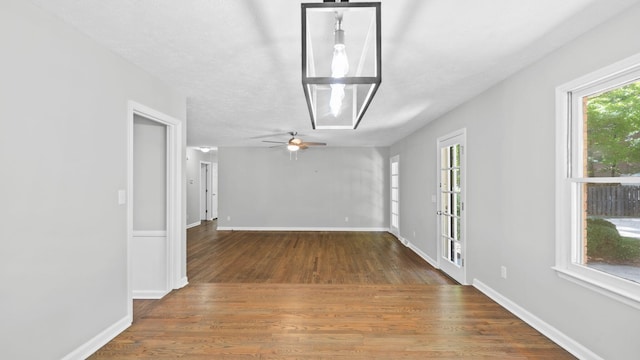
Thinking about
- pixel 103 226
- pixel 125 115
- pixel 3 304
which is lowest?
pixel 3 304

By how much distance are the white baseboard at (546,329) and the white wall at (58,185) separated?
3549mm

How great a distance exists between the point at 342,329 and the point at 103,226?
6.94 feet

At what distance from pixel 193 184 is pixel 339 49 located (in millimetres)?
8400

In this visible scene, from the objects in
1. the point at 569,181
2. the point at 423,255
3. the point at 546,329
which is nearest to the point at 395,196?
the point at 423,255

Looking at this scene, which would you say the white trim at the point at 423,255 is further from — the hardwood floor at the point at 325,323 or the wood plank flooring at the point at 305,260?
the hardwood floor at the point at 325,323

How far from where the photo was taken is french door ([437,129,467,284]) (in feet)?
12.4

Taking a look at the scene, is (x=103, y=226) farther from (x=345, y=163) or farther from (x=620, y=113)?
(x=345, y=163)

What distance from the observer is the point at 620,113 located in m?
1.88

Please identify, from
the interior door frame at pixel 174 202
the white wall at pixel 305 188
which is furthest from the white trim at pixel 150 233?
the white wall at pixel 305 188

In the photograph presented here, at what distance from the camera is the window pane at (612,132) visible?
1800 millimetres

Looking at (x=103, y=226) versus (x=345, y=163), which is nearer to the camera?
(x=103, y=226)

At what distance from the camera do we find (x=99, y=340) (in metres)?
2.19

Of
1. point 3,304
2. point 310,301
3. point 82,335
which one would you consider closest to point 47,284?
point 3,304

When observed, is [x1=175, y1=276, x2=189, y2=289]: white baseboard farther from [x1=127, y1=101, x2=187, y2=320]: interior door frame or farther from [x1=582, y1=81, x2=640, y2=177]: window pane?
[x1=582, y1=81, x2=640, y2=177]: window pane
